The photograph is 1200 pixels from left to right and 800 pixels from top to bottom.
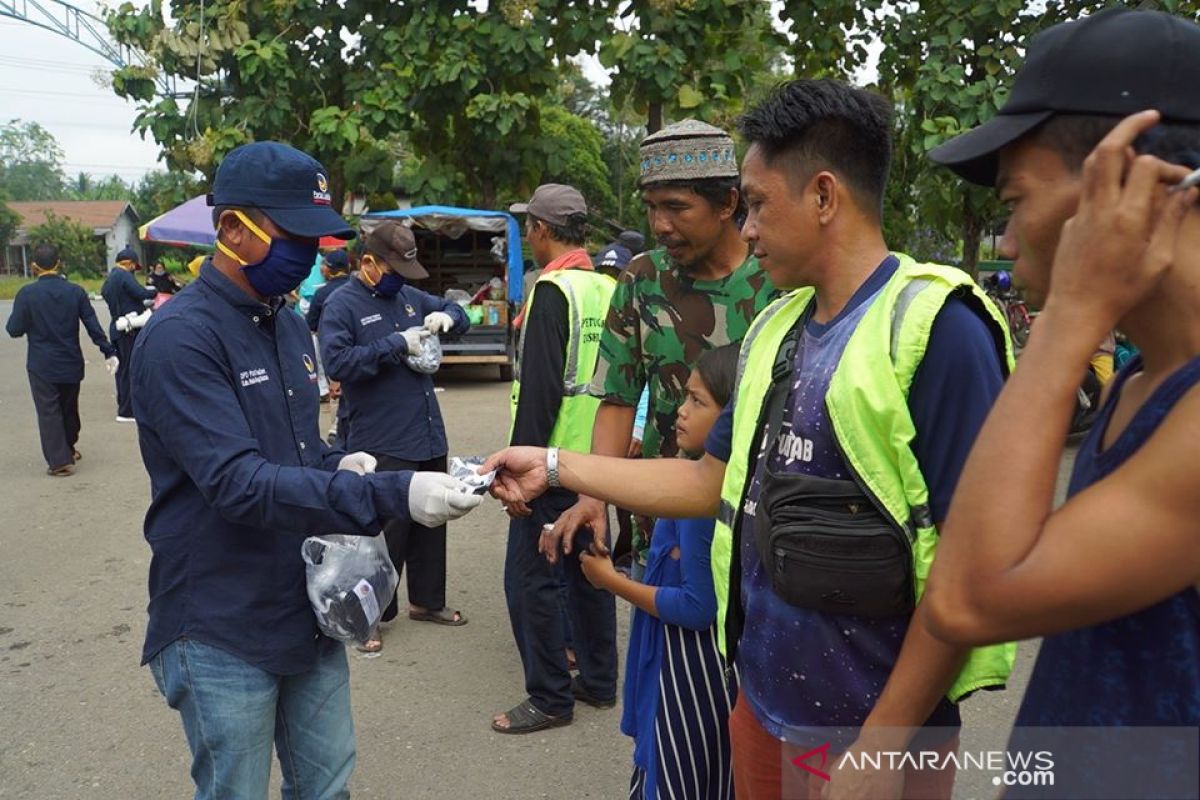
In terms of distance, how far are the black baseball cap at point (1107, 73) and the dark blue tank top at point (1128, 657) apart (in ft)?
1.05

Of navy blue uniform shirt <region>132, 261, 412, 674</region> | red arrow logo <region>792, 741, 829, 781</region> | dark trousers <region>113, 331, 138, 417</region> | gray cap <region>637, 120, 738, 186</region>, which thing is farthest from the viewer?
dark trousers <region>113, 331, 138, 417</region>

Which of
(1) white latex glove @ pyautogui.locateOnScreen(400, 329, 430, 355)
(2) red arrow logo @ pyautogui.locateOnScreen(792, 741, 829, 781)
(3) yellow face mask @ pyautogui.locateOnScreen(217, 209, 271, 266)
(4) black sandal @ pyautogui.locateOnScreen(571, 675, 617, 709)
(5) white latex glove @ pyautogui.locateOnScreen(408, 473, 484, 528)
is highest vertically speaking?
(3) yellow face mask @ pyautogui.locateOnScreen(217, 209, 271, 266)

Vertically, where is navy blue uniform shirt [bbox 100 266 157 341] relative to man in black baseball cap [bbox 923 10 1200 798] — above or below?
below

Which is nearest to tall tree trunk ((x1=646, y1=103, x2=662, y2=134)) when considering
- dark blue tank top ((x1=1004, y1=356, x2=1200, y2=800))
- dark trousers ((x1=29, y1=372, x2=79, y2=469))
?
dark trousers ((x1=29, y1=372, x2=79, y2=469))

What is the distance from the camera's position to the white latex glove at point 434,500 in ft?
7.36

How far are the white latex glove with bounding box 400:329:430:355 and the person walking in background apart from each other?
5.20 metres

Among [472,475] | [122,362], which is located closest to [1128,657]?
[472,475]

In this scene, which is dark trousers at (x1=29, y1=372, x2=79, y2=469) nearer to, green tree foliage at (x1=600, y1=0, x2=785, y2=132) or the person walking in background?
the person walking in background

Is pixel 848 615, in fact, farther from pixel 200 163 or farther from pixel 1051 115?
pixel 200 163

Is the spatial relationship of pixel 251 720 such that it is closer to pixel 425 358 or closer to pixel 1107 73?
pixel 1107 73

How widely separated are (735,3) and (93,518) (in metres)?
8.87

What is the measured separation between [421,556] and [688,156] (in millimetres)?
2877

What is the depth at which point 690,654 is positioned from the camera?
8.38ft

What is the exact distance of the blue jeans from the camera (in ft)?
7.55
